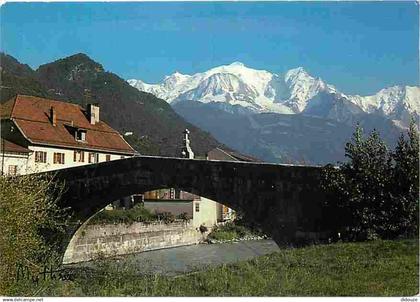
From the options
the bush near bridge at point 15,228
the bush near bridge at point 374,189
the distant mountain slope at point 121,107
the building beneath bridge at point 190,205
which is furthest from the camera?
the building beneath bridge at point 190,205

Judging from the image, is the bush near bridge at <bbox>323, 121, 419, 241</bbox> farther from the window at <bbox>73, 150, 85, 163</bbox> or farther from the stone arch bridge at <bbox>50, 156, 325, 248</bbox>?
the window at <bbox>73, 150, 85, 163</bbox>

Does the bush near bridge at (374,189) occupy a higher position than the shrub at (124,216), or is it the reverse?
the bush near bridge at (374,189)

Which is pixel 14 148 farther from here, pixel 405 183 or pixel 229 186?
pixel 405 183

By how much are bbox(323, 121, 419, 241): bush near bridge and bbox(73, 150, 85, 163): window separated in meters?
9.66

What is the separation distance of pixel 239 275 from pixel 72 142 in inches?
456

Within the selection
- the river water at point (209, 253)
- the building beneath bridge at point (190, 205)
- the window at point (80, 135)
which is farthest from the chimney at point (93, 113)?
the river water at point (209, 253)

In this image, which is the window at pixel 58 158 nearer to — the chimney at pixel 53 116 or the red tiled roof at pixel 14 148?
the red tiled roof at pixel 14 148

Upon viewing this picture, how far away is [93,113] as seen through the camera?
19.1 metres

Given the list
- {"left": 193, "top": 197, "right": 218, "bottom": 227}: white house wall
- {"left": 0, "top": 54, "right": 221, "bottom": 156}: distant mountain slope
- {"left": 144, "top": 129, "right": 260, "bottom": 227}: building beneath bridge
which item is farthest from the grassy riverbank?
{"left": 193, "top": 197, "right": 218, "bottom": 227}: white house wall

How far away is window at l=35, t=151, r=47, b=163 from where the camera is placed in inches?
620

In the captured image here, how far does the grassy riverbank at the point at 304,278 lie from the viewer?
5465 millimetres

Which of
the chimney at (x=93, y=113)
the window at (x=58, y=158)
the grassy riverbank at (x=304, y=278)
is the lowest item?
the grassy riverbank at (x=304, y=278)

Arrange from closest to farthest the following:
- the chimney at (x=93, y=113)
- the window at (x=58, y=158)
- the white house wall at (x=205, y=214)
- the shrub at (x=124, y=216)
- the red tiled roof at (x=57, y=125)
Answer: the red tiled roof at (x=57, y=125), the window at (x=58, y=158), the shrub at (x=124, y=216), the chimney at (x=93, y=113), the white house wall at (x=205, y=214)

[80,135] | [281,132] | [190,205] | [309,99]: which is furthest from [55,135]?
[309,99]
